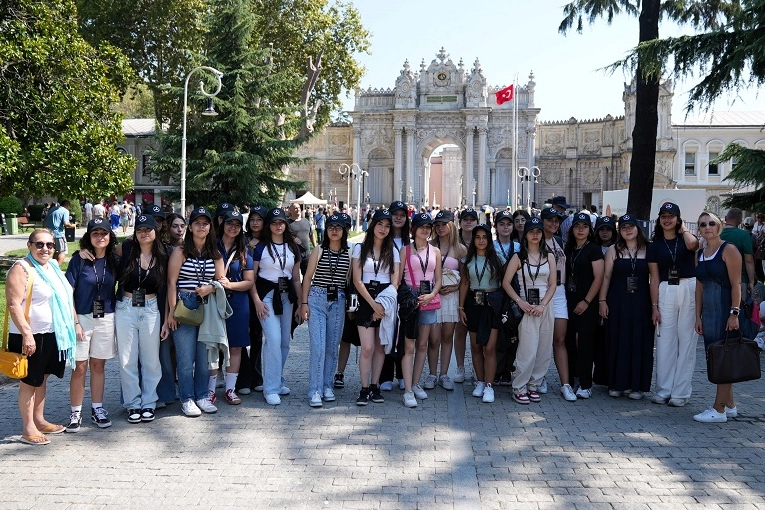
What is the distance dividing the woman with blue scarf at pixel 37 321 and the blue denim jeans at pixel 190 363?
41.2 inches

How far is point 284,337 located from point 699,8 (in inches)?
494

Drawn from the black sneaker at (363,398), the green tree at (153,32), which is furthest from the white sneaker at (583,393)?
the green tree at (153,32)

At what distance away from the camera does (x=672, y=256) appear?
23.9 feet

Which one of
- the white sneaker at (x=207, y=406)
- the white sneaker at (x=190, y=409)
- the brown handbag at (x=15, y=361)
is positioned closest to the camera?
the brown handbag at (x=15, y=361)

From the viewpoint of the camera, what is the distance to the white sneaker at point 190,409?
6.75 meters

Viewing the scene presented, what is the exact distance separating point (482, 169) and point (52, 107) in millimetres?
41976

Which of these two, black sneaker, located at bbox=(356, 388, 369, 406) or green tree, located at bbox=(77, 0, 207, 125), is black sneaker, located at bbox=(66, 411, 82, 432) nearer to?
black sneaker, located at bbox=(356, 388, 369, 406)

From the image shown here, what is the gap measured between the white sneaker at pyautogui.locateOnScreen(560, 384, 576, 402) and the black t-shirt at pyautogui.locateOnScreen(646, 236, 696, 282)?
1460mm

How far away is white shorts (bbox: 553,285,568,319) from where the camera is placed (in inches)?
299

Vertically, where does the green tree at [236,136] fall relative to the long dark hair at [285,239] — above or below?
above

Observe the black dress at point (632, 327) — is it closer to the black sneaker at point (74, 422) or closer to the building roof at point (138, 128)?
the black sneaker at point (74, 422)

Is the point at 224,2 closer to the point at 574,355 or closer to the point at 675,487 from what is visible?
the point at 574,355

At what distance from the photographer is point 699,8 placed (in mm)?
15398

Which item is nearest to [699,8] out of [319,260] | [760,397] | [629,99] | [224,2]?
[760,397]
